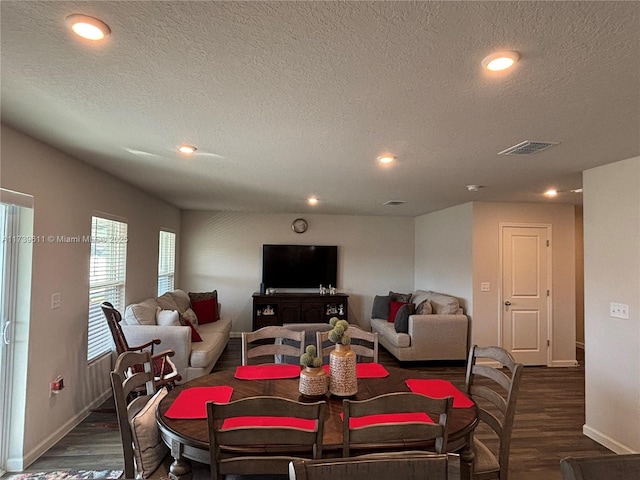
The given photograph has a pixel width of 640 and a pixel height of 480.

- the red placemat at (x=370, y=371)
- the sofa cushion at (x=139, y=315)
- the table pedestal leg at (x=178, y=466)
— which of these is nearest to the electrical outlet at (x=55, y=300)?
the sofa cushion at (x=139, y=315)

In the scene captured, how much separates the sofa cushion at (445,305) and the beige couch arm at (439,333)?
11 cm

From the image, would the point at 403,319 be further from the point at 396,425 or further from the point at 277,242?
the point at 396,425

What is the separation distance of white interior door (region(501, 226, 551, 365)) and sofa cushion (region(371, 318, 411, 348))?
56.5 inches

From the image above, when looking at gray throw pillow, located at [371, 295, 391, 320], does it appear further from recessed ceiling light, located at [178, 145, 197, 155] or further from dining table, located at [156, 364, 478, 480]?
recessed ceiling light, located at [178, 145, 197, 155]

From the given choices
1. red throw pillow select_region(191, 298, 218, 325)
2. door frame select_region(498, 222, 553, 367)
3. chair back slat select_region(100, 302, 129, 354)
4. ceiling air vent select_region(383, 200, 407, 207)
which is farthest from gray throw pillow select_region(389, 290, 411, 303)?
chair back slat select_region(100, 302, 129, 354)

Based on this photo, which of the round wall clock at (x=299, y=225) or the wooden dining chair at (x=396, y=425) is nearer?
the wooden dining chair at (x=396, y=425)

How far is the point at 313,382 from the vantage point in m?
2.03

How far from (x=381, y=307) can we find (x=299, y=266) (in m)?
1.75

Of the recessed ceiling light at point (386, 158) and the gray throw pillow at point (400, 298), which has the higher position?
the recessed ceiling light at point (386, 158)

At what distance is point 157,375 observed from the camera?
3643 mm

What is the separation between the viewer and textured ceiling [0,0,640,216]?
1293 millimetres

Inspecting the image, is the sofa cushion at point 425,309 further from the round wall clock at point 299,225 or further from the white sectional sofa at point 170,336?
the white sectional sofa at point 170,336

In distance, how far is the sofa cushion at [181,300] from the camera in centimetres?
543

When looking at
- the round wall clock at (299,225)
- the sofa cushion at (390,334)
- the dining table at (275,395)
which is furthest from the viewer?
the round wall clock at (299,225)
